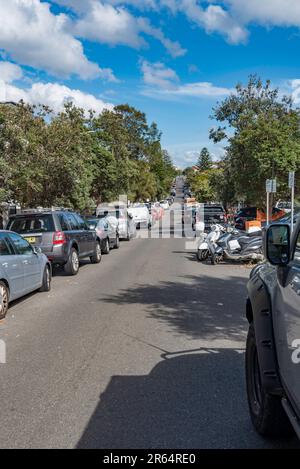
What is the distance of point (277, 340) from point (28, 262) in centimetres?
710

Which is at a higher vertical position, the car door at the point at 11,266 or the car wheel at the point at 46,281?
the car door at the point at 11,266

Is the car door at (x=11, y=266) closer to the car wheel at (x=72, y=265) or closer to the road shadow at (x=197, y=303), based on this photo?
A: the road shadow at (x=197, y=303)

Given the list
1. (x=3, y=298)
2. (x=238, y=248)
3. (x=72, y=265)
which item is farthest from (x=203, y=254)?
(x=3, y=298)

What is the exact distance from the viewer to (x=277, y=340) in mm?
3369

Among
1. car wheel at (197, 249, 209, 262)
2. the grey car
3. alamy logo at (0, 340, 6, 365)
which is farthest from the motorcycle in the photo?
alamy logo at (0, 340, 6, 365)

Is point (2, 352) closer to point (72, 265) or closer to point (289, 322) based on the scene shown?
point (289, 322)

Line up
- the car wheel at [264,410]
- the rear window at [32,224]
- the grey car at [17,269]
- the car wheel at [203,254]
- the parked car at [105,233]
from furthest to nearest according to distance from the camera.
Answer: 1. the parked car at [105,233]
2. the car wheel at [203,254]
3. the rear window at [32,224]
4. the grey car at [17,269]
5. the car wheel at [264,410]

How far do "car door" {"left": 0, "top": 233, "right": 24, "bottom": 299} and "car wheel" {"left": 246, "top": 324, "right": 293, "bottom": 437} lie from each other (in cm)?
546

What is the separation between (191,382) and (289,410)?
2082 mm

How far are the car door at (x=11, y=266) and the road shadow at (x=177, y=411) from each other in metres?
Answer: 3.90

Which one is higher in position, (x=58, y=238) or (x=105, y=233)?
(x=58, y=238)

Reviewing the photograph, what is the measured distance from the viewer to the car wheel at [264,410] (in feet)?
11.8

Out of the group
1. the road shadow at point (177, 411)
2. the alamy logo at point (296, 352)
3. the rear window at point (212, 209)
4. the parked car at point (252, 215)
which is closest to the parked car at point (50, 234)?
the road shadow at point (177, 411)
